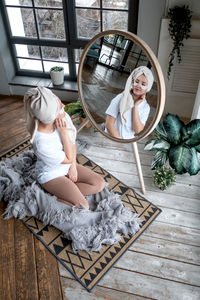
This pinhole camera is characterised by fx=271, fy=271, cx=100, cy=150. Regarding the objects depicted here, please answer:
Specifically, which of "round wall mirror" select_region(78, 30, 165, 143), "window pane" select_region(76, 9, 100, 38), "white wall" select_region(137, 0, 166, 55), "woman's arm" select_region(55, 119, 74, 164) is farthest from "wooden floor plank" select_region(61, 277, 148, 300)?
"window pane" select_region(76, 9, 100, 38)

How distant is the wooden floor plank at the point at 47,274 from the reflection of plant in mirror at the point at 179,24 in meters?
1.85

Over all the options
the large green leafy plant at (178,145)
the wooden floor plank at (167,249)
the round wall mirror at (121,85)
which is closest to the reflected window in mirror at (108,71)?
the round wall mirror at (121,85)

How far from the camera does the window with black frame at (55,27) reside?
8.40 feet

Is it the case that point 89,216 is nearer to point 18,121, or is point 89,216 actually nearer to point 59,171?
point 59,171

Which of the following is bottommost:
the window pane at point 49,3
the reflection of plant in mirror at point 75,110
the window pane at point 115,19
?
the reflection of plant in mirror at point 75,110

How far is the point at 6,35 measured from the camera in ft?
9.61

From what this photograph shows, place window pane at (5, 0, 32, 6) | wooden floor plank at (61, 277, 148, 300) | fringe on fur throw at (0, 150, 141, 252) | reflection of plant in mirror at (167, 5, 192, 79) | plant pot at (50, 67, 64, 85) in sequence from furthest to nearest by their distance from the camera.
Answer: plant pot at (50, 67, 64, 85) < window pane at (5, 0, 32, 6) < reflection of plant in mirror at (167, 5, 192, 79) < fringe on fur throw at (0, 150, 141, 252) < wooden floor plank at (61, 277, 148, 300)

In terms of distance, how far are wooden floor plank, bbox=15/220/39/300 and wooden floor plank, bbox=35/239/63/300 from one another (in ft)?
0.09

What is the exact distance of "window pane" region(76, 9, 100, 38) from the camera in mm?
2602

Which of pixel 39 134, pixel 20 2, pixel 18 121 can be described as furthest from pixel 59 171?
pixel 20 2

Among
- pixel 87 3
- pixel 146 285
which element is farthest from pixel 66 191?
pixel 87 3

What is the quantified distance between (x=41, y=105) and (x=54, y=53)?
1739 mm

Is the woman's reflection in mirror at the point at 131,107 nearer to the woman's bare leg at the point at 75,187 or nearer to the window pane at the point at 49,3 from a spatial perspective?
the woman's bare leg at the point at 75,187

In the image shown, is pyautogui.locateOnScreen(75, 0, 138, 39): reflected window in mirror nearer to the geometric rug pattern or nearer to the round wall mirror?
the round wall mirror
